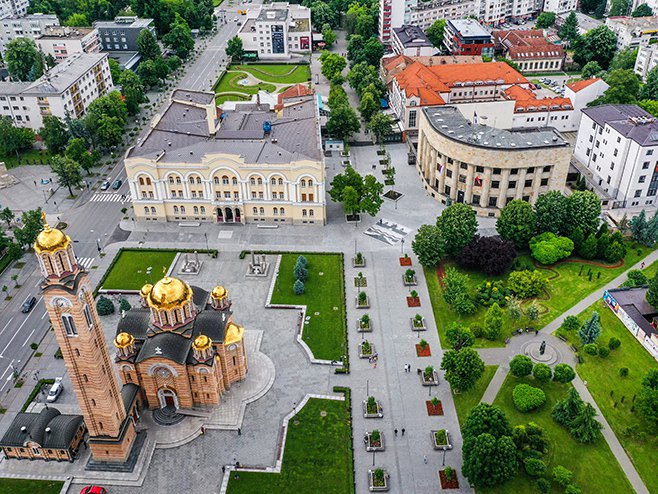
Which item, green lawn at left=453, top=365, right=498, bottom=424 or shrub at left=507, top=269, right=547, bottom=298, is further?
shrub at left=507, top=269, right=547, bottom=298

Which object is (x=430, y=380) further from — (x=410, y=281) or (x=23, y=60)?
(x=23, y=60)

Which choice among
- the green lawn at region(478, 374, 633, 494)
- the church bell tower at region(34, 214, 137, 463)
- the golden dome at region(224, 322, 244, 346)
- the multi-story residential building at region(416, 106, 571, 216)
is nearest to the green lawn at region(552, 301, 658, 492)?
the green lawn at region(478, 374, 633, 494)

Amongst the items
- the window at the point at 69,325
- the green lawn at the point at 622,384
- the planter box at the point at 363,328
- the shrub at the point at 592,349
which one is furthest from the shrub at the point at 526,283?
the window at the point at 69,325

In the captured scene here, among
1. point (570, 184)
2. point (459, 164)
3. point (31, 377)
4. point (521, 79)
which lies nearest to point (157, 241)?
point (31, 377)

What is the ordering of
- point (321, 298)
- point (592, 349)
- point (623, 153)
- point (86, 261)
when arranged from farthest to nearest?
point (623, 153)
point (86, 261)
point (321, 298)
point (592, 349)

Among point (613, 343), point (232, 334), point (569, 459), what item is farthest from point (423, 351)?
point (232, 334)

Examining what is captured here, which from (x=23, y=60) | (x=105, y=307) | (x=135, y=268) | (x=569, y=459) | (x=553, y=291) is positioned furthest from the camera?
(x=23, y=60)

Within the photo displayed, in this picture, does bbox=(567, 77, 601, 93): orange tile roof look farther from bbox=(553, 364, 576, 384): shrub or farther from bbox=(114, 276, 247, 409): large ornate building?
bbox=(114, 276, 247, 409): large ornate building
